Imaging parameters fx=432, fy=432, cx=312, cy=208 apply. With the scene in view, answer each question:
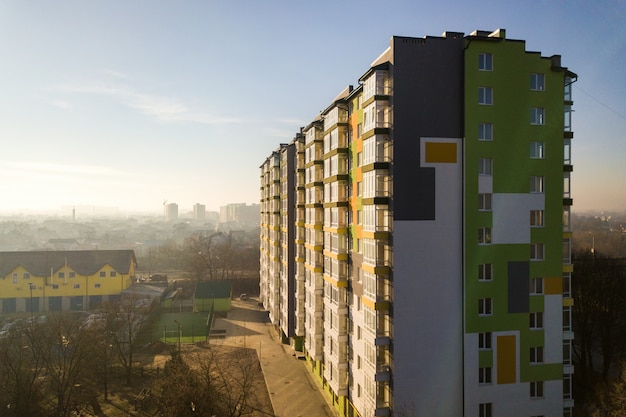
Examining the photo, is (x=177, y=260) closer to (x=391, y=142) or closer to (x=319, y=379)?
(x=319, y=379)

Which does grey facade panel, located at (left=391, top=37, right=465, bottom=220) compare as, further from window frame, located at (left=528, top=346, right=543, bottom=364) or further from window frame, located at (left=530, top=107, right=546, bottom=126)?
window frame, located at (left=528, top=346, right=543, bottom=364)

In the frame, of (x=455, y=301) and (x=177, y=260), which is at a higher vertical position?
(x=455, y=301)

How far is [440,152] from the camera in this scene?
58.5 feet

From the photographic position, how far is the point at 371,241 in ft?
62.8

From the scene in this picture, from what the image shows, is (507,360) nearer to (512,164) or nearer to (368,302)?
(368,302)

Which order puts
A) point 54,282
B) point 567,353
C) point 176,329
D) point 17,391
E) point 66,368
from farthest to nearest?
point 54,282 < point 176,329 < point 66,368 < point 17,391 < point 567,353

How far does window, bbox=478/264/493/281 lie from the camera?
18.2m

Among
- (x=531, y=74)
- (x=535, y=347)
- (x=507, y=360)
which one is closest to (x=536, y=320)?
(x=535, y=347)

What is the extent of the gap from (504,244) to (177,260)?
305ft

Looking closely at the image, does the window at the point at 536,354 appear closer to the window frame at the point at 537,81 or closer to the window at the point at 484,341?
the window at the point at 484,341

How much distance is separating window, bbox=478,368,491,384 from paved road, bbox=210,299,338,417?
32.5ft

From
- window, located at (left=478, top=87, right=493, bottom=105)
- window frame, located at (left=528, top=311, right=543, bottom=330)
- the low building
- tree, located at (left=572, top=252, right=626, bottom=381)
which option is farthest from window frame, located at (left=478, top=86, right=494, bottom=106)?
the low building

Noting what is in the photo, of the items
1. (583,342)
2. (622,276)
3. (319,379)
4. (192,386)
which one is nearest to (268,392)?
(319,379)

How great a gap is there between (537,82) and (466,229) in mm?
7177
